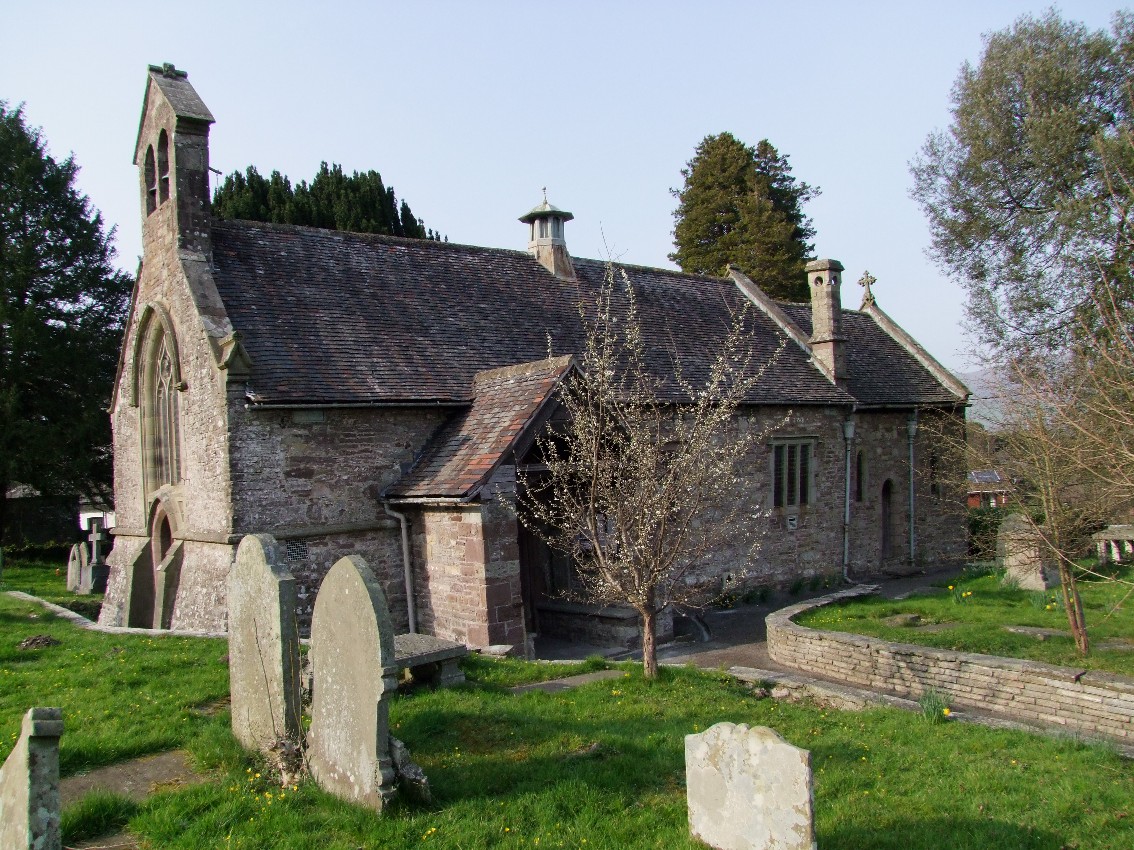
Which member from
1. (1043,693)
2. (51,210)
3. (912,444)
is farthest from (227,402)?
(51,210)

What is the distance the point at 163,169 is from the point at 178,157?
1.00 meters

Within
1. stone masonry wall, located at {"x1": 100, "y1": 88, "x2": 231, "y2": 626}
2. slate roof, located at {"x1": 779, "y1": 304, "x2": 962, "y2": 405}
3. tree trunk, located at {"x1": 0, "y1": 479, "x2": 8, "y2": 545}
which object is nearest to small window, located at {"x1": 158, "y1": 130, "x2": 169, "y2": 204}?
stone masonry wall, located at {"x1": 100, "y1": 88, "x2": 231, "y2": 626}

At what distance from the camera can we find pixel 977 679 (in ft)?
31.4

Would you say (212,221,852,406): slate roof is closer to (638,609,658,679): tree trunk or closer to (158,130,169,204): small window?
(158,130,169,204): small window

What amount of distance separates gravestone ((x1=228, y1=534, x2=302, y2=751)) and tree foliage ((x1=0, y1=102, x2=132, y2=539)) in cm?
2247

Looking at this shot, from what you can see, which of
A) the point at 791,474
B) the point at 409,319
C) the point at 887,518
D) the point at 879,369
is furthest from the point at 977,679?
the point at 879,369

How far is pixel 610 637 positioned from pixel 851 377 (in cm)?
1109

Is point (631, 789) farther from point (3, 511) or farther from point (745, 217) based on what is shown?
point (745, 217)

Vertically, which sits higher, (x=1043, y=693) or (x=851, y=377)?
(x=851, y=377)

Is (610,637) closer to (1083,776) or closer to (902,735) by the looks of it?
(902,735)

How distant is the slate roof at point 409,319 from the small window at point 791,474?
1072 millimetres

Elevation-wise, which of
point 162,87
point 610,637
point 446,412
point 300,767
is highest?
point 162,87

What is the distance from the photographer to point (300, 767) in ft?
20.7

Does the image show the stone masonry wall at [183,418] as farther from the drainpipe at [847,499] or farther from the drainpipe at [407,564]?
the drainpipe at [847,499]
